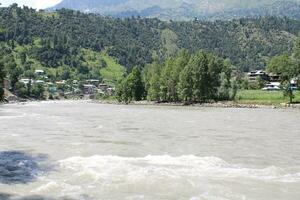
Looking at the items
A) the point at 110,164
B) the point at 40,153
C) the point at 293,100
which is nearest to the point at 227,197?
the point at 110,164

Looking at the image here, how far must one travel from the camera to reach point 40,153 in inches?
1341

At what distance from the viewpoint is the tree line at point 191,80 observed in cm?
13750

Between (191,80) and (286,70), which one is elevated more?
(286,70)

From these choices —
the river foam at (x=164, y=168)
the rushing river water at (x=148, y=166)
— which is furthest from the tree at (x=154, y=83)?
the river foam at (x=164, y=168)

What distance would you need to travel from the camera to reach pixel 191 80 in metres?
138

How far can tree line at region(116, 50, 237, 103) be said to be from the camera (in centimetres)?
13750

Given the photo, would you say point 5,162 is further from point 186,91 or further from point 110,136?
point 186,91

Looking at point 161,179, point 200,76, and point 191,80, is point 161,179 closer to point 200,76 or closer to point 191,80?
point 200,76

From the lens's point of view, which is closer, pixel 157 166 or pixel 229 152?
pixel 157 166

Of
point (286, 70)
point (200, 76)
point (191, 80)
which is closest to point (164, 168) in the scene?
point (286, 70)

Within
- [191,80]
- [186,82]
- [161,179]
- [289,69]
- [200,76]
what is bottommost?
[161,179]

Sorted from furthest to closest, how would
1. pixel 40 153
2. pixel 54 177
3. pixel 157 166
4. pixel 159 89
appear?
pixel 159 89 → pixel 40 153 → pixel 157 166 → pixel 54 177

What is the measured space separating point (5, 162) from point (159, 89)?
12400 cm

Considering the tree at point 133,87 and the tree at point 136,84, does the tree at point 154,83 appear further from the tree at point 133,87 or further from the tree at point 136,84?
the tree at point 133,87
